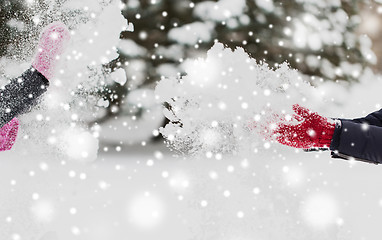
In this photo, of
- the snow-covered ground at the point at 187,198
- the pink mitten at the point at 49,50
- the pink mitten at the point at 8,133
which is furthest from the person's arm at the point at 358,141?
the pink mitten at the point at 8,133

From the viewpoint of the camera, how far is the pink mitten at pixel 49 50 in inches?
37.3

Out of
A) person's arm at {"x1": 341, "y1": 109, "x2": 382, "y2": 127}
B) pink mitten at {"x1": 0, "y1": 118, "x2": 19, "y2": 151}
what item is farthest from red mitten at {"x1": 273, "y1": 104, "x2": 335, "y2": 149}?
pink mitten at {"x1": 0, "y1": 118, "x2": 19, "y2": 151}

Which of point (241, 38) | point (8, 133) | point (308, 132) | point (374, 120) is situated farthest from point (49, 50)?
point (241, 38)

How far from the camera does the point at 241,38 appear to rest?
1.70 m

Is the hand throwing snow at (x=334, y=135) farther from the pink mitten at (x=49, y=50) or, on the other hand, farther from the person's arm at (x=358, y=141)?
the pink mitten at (x=49, y=50)

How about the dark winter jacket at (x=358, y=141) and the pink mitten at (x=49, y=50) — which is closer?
the dark winter jacket at (x=358, y=141)

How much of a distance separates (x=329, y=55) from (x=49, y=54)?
1375 millimetres

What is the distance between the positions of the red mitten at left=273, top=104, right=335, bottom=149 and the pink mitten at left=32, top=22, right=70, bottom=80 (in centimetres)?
63

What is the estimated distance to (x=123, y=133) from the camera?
1598 mm

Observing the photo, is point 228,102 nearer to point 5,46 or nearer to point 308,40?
point 308,40

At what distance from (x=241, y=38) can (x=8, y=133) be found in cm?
109

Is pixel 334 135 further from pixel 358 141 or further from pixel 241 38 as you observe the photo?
pixel 241 38

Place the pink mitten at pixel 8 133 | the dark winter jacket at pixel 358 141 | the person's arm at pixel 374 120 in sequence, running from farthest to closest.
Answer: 1. the pink mitten at pixel 8 133
2. the person's arm at pixel 374 120
3. the dark winter jacket at pixel 358 141

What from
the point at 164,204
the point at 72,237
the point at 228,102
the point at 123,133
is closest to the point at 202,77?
the point at 228,102
